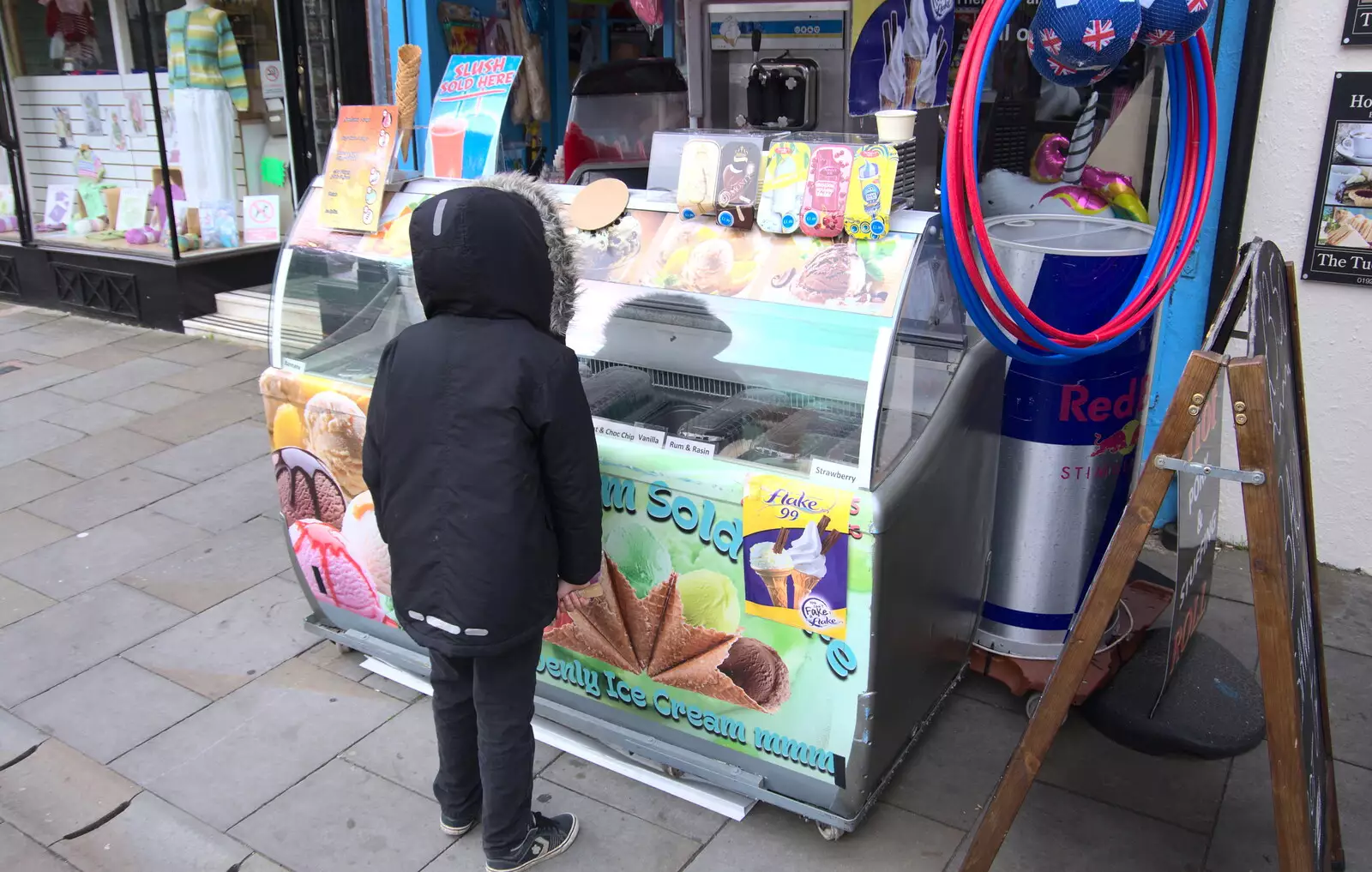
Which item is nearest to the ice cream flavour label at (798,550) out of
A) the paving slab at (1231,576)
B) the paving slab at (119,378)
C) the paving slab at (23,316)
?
the paving slab at (1231,576)

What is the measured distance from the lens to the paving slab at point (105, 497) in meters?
4.79

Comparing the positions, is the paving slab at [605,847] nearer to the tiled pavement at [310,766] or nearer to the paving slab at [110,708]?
the tiled pavement at [310,766]

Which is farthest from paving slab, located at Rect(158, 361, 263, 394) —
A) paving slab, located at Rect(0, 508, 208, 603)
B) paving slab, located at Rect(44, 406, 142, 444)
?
paving slab, located at Rect(0, 508, 208, 603)

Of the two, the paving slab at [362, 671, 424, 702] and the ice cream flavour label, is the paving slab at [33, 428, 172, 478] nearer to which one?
the paving slab at [362, 671, 424, 702]

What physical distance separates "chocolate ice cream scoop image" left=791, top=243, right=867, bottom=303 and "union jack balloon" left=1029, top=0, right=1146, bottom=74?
28.9 inches

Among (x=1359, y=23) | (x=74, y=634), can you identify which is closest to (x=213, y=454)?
(x=74, y=634)

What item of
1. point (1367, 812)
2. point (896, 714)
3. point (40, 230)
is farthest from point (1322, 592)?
point (40, 230)

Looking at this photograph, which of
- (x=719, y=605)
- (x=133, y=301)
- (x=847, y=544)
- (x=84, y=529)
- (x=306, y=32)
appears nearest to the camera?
(x=847, y=544)

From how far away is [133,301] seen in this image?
7.85m

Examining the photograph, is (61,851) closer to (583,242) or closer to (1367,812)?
(583,242)

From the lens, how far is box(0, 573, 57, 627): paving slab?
395 centimetres

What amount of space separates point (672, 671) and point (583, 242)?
1294 mm

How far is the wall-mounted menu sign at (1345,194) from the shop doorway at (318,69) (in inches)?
211

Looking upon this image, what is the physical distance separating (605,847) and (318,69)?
6.50 m
